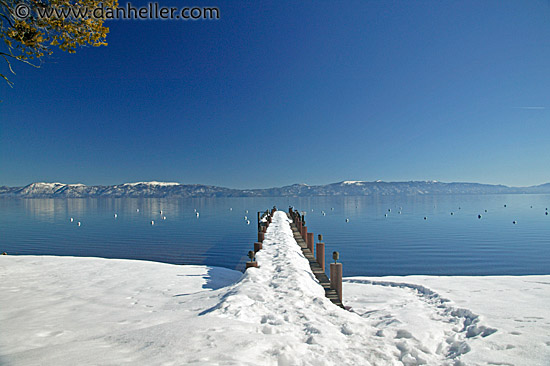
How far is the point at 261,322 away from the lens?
627 cm

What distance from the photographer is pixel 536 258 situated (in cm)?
2262

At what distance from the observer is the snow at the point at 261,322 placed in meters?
4.75

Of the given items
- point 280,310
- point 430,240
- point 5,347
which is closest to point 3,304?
point 5,347

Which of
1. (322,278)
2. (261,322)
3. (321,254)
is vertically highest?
(321,254)

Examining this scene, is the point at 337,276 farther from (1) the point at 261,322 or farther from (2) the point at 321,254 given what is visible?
(1) the point at 261,322

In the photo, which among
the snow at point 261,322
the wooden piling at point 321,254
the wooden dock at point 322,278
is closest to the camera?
the snow at point 261,322

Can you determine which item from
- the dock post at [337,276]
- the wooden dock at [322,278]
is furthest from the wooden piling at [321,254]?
the dock post at [337,276]

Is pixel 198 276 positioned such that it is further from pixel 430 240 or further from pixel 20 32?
pixel 430 240

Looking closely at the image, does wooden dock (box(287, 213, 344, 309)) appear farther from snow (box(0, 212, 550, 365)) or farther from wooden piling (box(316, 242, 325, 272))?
snow (box(0, 212, 550, 365))

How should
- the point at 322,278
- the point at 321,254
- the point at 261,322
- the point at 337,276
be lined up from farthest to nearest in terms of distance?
the point at 321,254
the point at 322,278
the point at 337,276
the point at 261,322

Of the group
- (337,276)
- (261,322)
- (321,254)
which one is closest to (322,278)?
(321,254)

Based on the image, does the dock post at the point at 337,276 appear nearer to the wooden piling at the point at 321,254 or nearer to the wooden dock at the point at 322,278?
the wooden dock at the point at 322,278

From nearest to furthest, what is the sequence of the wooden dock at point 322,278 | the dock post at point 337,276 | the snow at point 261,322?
the snow at point 261,322
the wooden dock at point 322,278
the dock post at point 337,276

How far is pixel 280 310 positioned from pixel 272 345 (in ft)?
6.11
